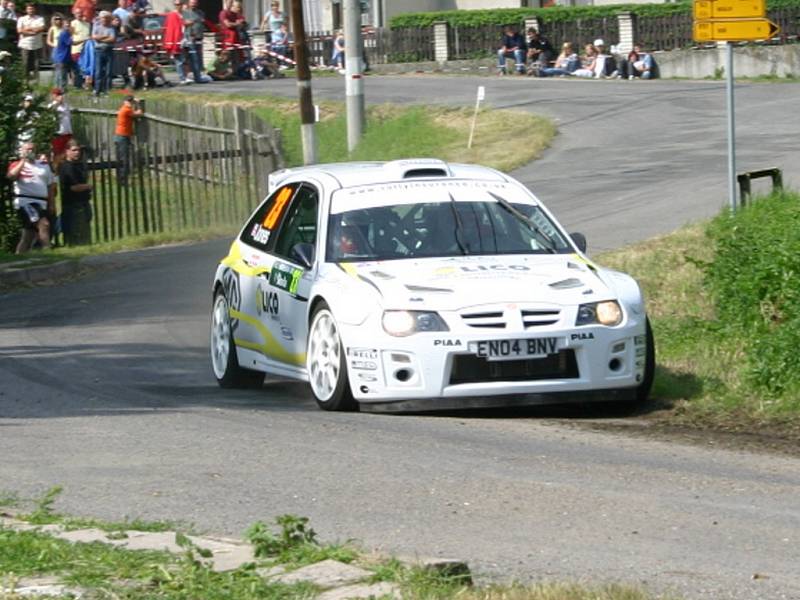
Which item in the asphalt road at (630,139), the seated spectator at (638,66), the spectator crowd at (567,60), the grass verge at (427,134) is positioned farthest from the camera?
the spectator crowd at (567,60)

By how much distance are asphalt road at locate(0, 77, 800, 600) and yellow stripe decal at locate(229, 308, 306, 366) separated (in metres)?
0.33

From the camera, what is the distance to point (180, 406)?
38.7 feet

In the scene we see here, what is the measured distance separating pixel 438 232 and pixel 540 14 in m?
41.6

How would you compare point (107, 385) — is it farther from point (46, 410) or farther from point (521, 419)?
point (521, 419)

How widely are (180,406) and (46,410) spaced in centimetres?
90

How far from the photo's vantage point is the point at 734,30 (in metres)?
14.9

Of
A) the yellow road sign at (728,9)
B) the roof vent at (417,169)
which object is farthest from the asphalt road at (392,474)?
the yellow road sign at (728,9)

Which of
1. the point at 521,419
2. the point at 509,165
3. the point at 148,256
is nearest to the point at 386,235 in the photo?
the point at 521,419

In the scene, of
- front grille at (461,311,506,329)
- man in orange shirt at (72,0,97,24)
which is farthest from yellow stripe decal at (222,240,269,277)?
man in orange shirt at (72,0,97,24)

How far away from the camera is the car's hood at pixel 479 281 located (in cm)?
1076

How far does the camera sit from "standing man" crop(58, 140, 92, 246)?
81.4ft

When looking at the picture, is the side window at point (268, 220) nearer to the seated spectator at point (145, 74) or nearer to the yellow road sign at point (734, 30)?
the yellow road sign at point (734, 30)

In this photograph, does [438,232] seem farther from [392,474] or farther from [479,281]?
[392,474]

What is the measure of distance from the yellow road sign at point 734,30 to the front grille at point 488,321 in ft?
17.0
